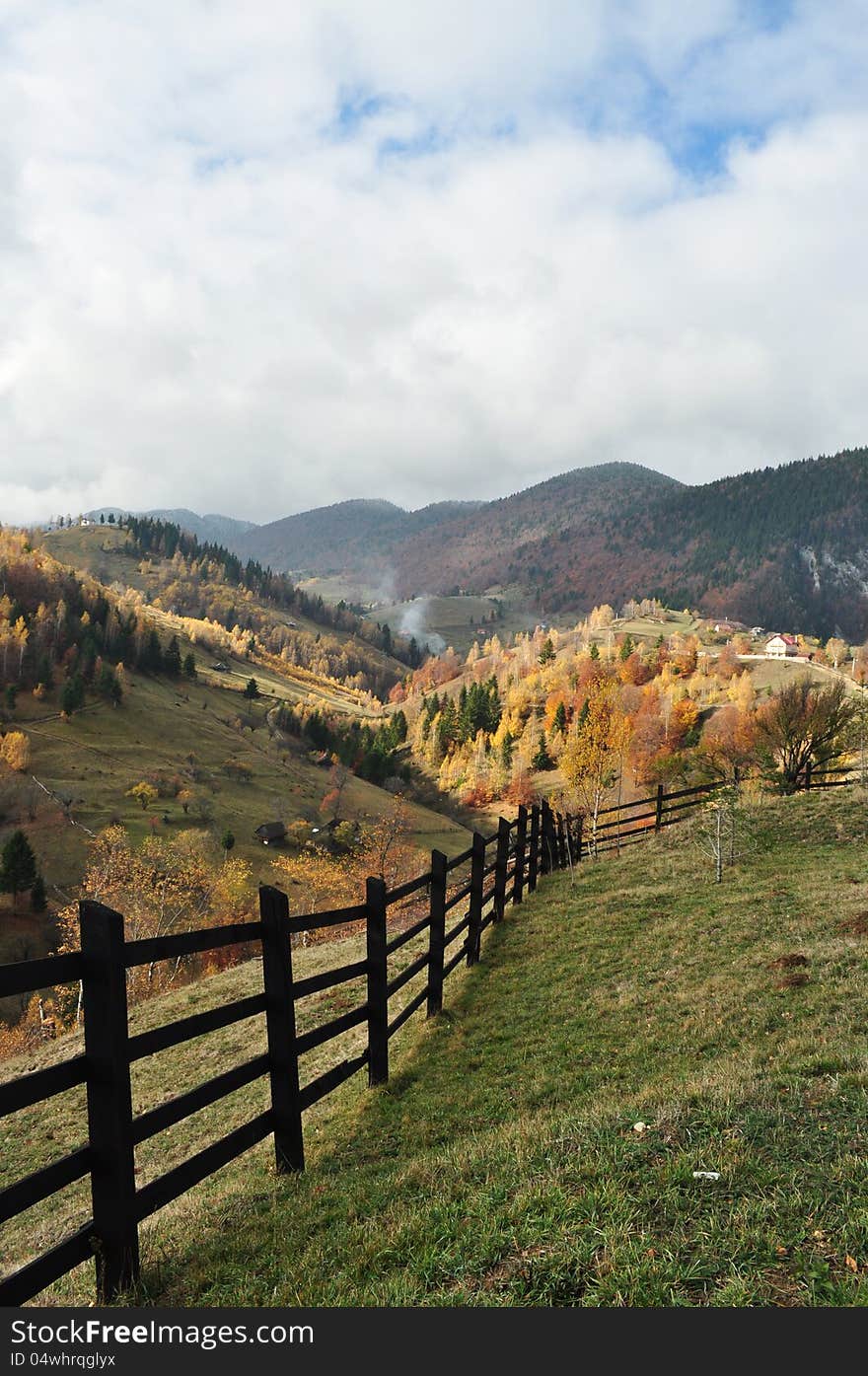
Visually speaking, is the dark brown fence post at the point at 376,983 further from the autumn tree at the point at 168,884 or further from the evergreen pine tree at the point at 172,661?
the evergreen pine tree at the point at 172,661

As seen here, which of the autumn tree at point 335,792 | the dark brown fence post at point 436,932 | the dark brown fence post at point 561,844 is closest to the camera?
the dark brown fence post at point 436,932

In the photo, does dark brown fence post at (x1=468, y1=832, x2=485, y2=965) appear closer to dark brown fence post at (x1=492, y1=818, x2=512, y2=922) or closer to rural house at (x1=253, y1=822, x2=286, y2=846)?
dark brown fence post at (x1=492, y1=818, x2=512, y2=922)

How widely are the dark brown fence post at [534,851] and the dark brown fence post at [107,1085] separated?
54.2ft

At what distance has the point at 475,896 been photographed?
12.8 m

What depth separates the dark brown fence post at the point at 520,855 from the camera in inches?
726

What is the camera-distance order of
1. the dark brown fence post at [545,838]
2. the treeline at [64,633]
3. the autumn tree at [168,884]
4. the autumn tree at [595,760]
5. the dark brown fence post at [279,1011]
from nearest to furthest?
the dark brown fence post at [279,1011]
the dark brown fence post at [545,838]
the autumn tree at [168,884]
the autumn tree at [595,760]
the treeline at [64,633]

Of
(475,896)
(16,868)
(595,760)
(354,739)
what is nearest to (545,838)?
(475,896)

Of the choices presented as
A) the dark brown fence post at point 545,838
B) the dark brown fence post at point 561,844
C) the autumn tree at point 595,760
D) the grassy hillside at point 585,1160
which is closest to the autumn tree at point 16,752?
the autumn tree at point 595,760

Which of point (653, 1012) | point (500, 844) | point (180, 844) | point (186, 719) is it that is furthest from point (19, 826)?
A: point (653, 1012)

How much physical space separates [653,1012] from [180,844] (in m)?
84.8

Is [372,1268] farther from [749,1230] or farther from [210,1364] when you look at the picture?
[749,1230]

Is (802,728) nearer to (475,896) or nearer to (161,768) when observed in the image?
(475,896)

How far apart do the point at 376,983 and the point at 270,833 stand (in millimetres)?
99697

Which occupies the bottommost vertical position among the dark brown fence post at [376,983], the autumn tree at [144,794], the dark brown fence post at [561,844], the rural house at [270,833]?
the rural house at [270,833]
